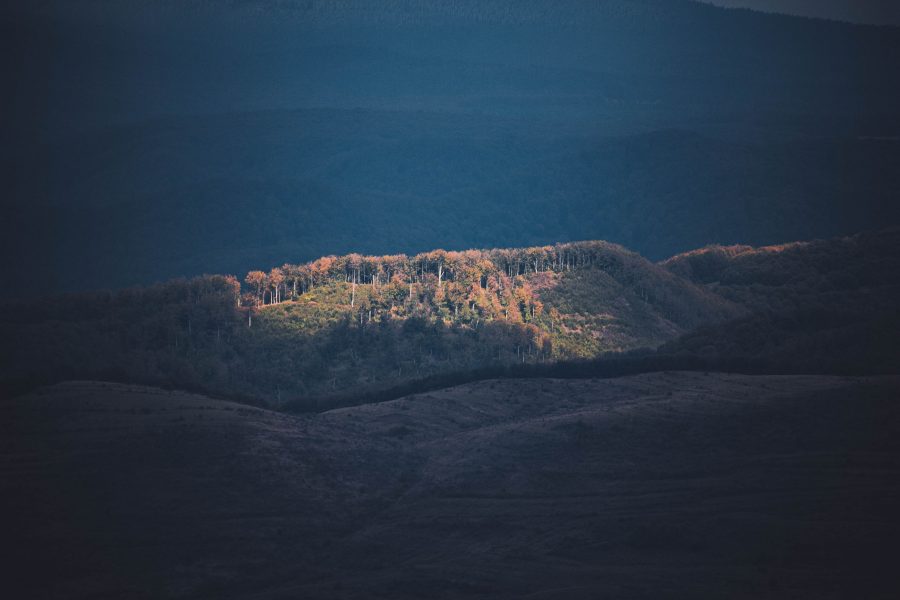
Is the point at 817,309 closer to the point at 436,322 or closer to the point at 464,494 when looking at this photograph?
the point at 436,322

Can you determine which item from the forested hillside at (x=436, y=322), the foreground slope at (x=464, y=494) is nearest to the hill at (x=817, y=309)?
the forested hillside at (x=436, y=322)

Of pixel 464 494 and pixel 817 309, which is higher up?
pixel 817 309

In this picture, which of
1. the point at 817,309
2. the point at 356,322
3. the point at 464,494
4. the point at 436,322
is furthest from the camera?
the point at 436,322

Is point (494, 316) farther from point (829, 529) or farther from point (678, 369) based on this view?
point (829, 529)

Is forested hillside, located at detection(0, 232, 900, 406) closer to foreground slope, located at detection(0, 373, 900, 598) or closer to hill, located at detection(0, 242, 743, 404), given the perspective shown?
hill, located at detection(0, 242, 743, 404)

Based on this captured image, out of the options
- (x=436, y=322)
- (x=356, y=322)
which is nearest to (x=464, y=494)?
(x=356, y=322)

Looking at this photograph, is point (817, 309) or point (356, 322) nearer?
point (817, 309)

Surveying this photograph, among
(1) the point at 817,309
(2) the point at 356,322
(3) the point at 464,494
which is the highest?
(1) the point at 817,309
